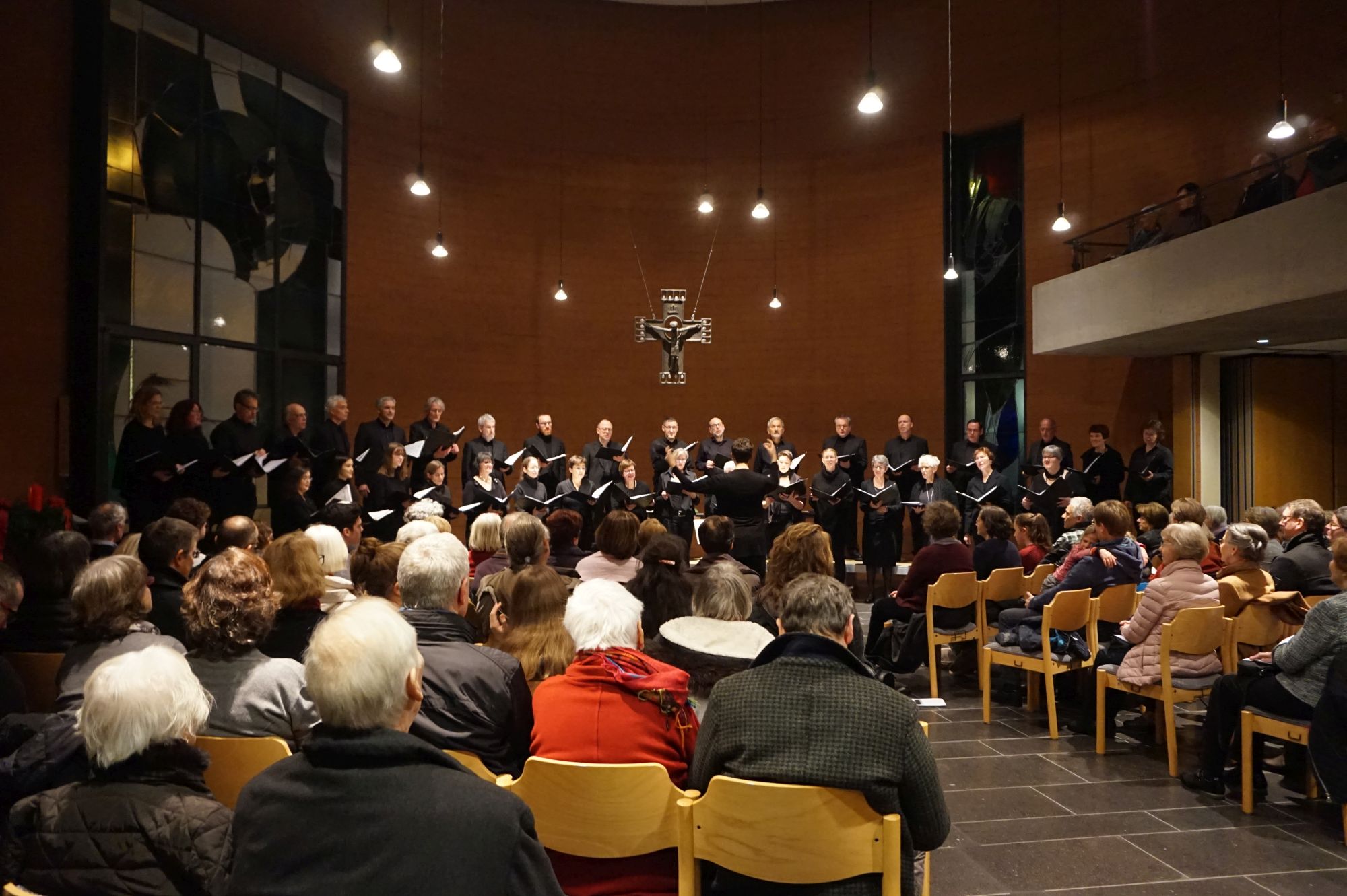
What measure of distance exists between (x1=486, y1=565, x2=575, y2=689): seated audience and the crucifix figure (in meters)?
8.02

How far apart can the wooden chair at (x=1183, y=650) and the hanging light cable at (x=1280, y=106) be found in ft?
15.4

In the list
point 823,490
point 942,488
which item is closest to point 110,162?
point 823,490

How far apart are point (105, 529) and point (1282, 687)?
5.17 meters

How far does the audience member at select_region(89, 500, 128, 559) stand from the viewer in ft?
15.1

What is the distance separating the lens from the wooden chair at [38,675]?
3.18 meters

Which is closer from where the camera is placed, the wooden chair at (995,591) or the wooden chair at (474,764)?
the wooden chair at (474,764)

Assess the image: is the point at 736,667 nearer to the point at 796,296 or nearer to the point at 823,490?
the point at 823,490

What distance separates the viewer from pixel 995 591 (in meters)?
5.49

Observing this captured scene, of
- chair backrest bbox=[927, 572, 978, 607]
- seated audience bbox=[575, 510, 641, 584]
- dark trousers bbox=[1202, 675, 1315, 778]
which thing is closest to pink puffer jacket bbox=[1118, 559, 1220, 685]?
dark trousers bbox=[1202, 675, 1315, 778]

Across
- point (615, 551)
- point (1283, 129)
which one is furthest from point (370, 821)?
point (1283, 129)

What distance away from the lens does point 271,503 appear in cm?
760

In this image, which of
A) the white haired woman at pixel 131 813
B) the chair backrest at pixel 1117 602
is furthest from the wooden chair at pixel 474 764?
the chair backrest at pixel 1117 602

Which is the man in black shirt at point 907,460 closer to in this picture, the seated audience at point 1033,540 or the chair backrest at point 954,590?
the seated audience at point 1033,540

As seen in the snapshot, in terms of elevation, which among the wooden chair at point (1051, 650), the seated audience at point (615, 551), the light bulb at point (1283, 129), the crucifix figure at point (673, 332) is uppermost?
the light bulb at point (1283, 129)
